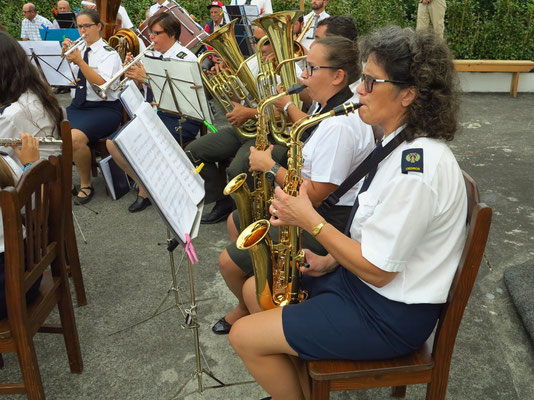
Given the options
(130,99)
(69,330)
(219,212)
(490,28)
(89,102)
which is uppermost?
(130,99)

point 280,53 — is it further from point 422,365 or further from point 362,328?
point 422,365

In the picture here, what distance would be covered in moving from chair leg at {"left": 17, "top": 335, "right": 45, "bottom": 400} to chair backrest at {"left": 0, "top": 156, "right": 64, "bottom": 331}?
0.09 meters

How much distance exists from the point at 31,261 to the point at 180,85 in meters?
2.11

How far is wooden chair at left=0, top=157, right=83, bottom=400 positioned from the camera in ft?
6.07

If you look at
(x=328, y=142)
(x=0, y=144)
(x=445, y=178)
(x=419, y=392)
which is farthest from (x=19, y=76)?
(x=419, y=392)

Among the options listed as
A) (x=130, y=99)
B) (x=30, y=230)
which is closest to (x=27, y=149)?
(x=130, y=99)

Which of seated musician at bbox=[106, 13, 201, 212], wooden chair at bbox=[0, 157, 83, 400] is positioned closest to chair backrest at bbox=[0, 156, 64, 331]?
wooden chair at bbox=[0, 157, 83, 400]

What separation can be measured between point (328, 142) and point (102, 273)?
193 centimetres

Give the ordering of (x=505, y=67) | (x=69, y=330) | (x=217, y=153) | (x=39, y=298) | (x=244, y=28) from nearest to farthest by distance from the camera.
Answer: (x=39, y=298) < (x=69, y=330) < (x=217, y=153) < (x=244, y=28) < (x=505, y=67)

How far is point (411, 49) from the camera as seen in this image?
5.59 ft

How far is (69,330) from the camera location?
2.44 meters

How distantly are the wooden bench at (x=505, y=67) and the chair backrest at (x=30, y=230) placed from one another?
7060 millimetres

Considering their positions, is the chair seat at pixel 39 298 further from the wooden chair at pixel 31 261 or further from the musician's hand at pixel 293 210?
the musician's hand at pixel 293 210

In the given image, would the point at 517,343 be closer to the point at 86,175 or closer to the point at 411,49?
the point at 411,49
